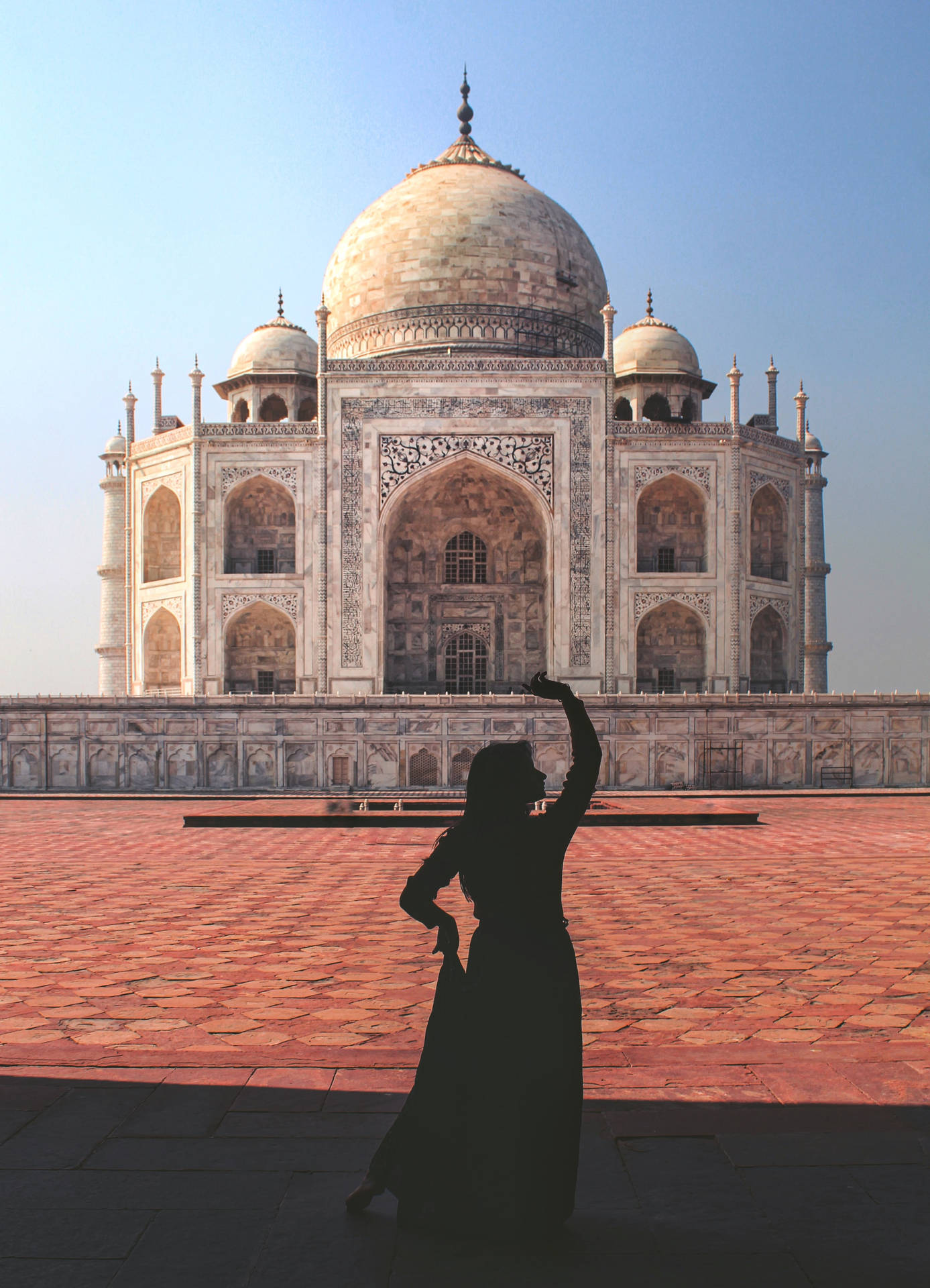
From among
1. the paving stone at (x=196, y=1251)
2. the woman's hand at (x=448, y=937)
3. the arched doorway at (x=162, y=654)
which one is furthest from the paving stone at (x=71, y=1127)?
the arched doorway at (x=162, y=654)

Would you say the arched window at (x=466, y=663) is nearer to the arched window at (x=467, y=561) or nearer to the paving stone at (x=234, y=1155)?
the arched window at (x=467, y=561)

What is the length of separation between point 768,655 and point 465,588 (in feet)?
23.0

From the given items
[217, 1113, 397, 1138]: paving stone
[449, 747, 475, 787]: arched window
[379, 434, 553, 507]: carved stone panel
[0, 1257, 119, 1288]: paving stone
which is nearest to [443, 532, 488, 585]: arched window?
[379, 434, 553, 507]: carved stone panel

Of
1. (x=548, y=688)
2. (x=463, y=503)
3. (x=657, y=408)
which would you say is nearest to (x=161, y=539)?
(x=463, y=503)

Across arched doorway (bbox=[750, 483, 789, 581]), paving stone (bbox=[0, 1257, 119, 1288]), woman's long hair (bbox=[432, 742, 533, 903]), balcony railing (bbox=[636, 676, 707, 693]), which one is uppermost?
arched doorway (bbox=[750, 483, 789, 581])

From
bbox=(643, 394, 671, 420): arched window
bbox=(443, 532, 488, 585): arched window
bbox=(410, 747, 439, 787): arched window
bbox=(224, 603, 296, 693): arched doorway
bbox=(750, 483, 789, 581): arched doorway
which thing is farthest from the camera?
bbox=(643, 394, 671, 420): arched window

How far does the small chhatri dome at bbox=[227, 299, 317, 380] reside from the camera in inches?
1062

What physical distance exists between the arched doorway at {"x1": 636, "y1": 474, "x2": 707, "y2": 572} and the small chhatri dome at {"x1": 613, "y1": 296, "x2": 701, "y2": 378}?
12.8ft

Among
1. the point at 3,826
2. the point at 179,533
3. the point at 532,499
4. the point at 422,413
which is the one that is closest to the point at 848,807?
the point at 3,826

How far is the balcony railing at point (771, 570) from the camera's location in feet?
82.5

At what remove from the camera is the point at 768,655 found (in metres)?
25.1

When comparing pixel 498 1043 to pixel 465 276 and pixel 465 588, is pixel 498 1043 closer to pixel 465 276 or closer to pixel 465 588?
pixel 465 588

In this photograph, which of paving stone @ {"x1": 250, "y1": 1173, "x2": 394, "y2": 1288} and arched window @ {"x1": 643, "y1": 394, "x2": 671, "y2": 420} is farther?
arched window @ {"x1": 643, "y1": 394, "x2": 671, "y2": 420}

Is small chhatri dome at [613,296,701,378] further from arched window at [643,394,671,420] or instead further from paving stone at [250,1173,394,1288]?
paving stone at [250,1173,394,1288]
